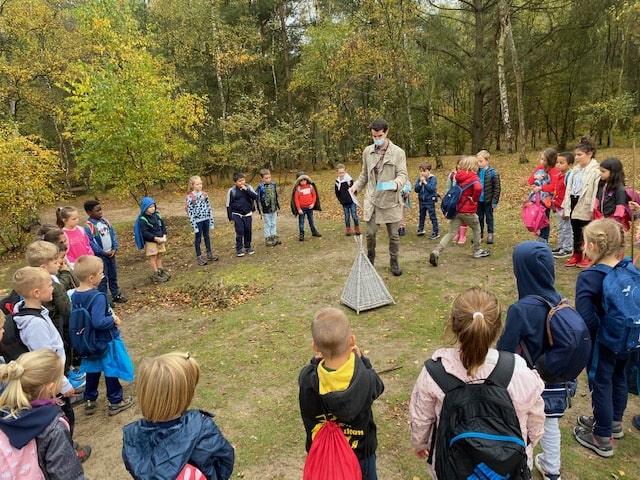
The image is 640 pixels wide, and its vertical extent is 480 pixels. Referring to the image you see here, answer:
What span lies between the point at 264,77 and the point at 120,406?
2865cm

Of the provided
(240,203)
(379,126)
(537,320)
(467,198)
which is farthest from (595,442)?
(240,203)

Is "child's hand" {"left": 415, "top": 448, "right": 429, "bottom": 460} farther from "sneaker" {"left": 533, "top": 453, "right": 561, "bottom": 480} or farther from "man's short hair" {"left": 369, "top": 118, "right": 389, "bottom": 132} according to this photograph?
"man's short hair" {"left": 369, "top": 118, "right": 389, "bottom": 132}

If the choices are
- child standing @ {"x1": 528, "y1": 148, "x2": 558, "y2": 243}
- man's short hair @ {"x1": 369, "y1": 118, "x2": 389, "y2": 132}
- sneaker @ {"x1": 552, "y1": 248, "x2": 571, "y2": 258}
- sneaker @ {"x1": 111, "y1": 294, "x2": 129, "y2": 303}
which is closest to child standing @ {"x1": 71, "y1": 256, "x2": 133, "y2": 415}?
sneaker @ {"x1": 111, "y1": 294, "x2": 129, "y2": 303}

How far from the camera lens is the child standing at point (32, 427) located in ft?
7.16

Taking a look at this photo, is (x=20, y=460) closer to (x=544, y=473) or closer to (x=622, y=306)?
(x=544, y=473)

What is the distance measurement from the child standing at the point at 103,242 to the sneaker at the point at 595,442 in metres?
7.48

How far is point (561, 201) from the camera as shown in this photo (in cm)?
774

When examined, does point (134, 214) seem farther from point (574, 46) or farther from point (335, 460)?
point (574, 46)

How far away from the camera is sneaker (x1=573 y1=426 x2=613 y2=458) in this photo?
10.8 ft

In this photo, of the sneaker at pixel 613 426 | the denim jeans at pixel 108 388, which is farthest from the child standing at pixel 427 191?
the denim jeans at pixel 108 388

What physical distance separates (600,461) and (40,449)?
3999mm

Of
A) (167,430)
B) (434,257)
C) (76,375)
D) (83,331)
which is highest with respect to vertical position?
(167,430)

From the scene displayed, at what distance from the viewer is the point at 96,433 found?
418cm

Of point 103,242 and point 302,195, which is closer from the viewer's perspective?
point 103,242
